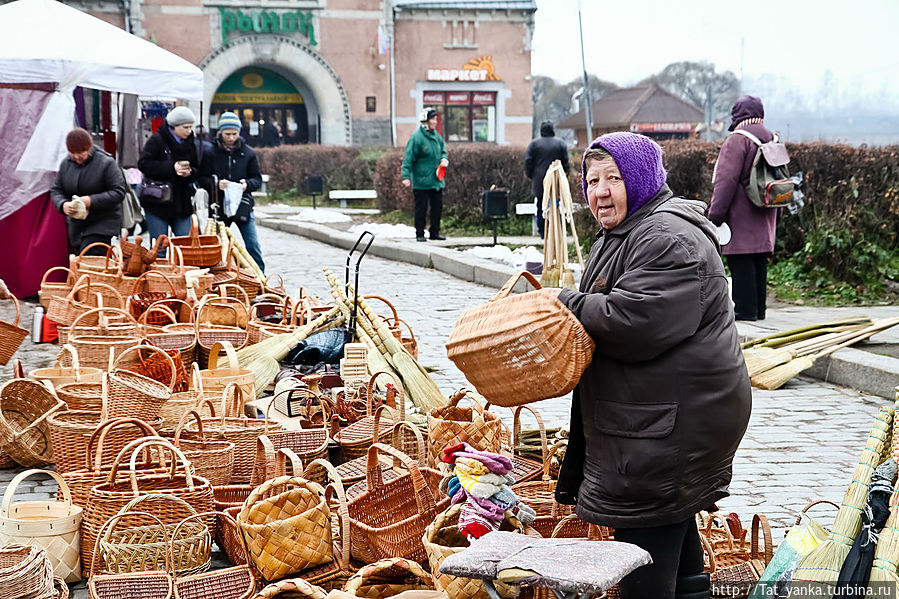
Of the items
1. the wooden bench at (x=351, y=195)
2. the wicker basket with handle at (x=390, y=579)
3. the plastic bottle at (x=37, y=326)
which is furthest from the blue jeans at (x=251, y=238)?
the wooden bench at (x=351, y=195)

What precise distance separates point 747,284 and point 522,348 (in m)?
6.42

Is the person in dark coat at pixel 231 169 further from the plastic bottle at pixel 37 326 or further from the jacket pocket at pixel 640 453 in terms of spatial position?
the jacket pocket at pixel 640 453

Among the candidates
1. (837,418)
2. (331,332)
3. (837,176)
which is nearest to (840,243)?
(837,176)

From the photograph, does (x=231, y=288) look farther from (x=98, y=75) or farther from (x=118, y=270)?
(x=98, y=75)

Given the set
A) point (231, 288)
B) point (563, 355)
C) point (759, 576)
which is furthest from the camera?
point (231, 288)

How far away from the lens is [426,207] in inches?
641

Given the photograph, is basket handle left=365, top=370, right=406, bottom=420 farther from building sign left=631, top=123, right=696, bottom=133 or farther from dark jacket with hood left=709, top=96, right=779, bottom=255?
building sign left=631, top=123, right=696, bottom=133

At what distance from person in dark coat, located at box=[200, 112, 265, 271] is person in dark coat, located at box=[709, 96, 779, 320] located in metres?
4.82

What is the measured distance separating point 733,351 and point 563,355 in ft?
1.62

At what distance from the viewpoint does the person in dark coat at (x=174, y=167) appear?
423 inches

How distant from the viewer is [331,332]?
6.92 metres

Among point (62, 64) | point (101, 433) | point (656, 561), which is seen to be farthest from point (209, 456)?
point (62, 64)

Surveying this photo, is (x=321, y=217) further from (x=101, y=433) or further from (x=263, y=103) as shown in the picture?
(x=263, y=103)

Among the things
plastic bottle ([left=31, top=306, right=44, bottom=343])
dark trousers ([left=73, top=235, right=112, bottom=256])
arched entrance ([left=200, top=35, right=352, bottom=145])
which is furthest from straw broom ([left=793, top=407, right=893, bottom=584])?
arched entrance ([left=200, top=35, right=352, bottom=145])
